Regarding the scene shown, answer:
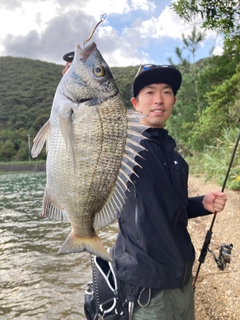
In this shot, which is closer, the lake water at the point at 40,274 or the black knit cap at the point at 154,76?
the black knit cap at the point at 154,76

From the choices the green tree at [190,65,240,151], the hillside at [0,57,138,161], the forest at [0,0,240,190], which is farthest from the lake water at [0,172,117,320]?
the hillside at [0,57,138,161]

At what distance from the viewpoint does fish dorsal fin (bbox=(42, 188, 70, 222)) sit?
1.59 meters

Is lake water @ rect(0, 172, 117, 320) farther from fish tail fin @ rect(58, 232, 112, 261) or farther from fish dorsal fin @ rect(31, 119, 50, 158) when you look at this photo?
fish dorsal fin @ rect(31, 119, 50, 158)

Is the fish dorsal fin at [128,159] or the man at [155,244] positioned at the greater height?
the fish dorsal fin at [128,159]

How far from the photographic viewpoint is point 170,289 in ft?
6.05

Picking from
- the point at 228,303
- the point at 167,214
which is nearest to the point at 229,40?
the point at 228,303

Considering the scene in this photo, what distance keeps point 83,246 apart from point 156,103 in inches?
40.5

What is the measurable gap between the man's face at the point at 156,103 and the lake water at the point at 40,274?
11.6ft

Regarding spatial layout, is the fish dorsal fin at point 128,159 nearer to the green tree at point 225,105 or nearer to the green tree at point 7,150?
the green tree at point 225,105

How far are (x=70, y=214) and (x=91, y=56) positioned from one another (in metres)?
0.79

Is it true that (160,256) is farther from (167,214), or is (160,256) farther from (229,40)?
(229,40)

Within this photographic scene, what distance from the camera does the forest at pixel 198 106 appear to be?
6395 mm

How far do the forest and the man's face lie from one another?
12 centimetres

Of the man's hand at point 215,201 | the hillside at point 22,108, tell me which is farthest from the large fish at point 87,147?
the hillside at point 22,108
